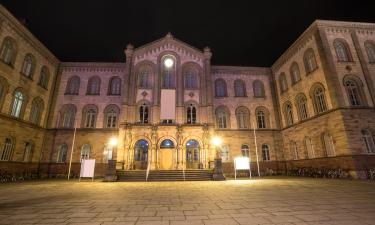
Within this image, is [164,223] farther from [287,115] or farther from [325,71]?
[287,115]

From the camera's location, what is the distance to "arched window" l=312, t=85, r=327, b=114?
20334 millimetres

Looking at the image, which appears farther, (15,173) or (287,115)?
(287,115)

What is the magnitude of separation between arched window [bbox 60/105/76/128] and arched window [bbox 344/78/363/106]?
103ft

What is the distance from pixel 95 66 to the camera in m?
28.1

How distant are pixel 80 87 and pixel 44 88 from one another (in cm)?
405

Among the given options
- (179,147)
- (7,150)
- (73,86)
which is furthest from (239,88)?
(7,150)

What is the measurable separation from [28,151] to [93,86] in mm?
10785

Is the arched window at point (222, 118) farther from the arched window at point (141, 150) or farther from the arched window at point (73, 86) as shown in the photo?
the arched window at point (73, 86)

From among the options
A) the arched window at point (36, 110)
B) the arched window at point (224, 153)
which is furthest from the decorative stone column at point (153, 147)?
the arched window at point (36, 110)

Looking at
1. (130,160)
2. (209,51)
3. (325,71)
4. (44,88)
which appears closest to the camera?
(325,71)

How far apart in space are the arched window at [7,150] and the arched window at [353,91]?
33417 millimetres

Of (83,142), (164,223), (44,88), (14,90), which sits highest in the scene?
(44,88)

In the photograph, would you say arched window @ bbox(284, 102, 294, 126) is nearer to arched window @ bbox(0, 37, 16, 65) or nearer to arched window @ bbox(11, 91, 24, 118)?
arched window @ bbox(11, 91, 24, 118)

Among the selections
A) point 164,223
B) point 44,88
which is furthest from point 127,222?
point 44,88
